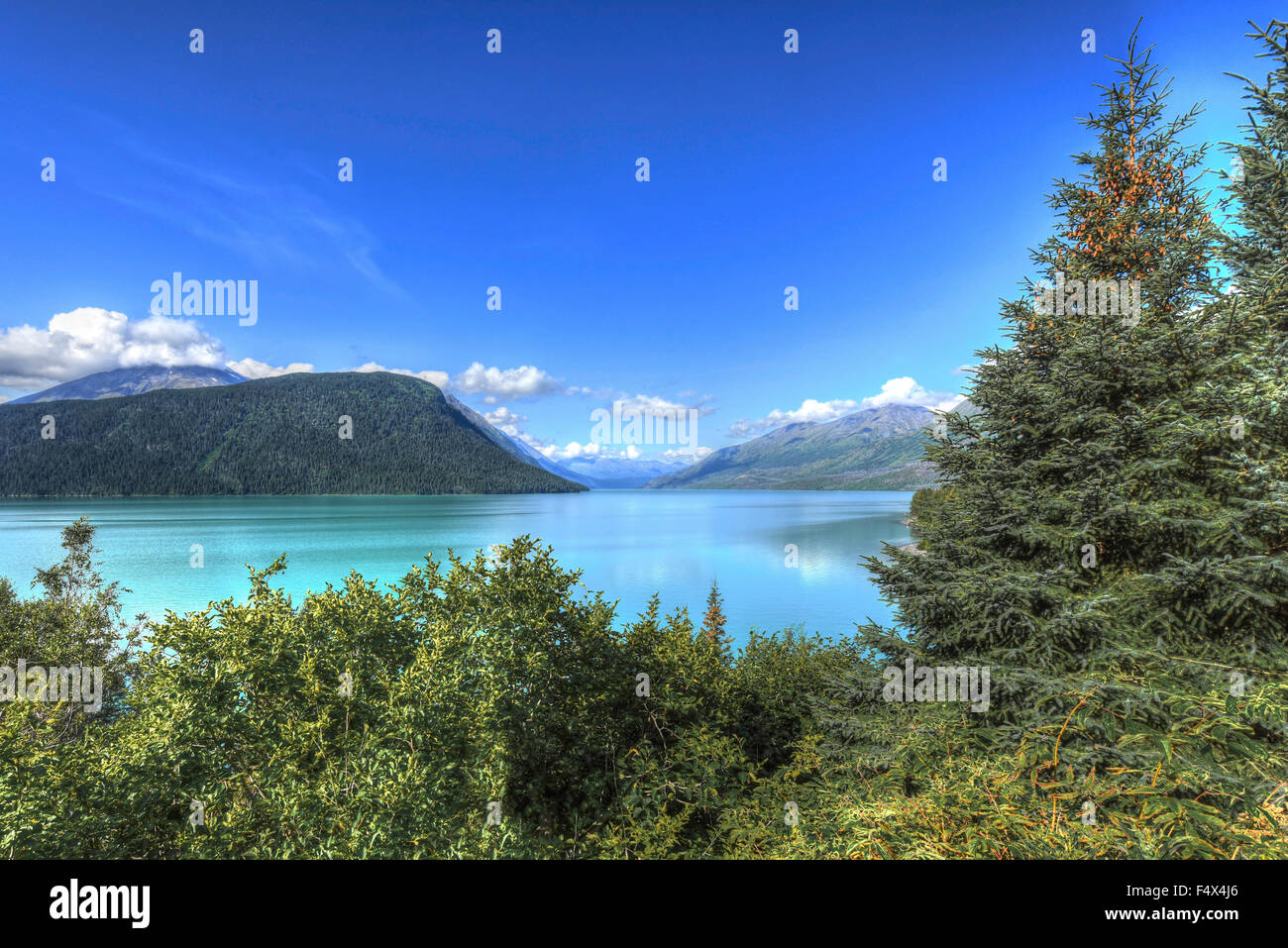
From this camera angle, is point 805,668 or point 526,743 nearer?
point 526,743

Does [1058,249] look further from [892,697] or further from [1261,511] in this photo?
[892,697]

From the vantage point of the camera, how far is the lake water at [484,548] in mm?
39938

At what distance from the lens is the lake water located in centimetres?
3994

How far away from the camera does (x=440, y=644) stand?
21.7 feet

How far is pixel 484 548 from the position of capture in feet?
183

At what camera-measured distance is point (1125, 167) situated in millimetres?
8195
